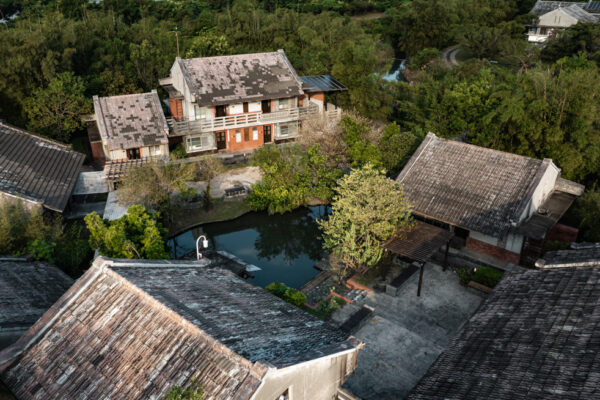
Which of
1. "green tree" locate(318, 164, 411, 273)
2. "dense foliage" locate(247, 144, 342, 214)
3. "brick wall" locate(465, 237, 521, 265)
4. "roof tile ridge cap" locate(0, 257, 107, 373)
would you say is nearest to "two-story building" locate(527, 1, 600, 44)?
"dense foliage" locate(247, 144, 342, 214)

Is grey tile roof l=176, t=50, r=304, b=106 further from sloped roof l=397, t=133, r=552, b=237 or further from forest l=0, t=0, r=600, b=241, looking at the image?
sloped roof l=397, t=133, r=552, b=237

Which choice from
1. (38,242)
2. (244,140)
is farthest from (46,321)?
(244,140)

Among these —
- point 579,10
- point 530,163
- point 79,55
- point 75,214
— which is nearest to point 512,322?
point 530,163

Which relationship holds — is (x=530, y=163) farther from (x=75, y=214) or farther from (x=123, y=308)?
(x=75, y=214)

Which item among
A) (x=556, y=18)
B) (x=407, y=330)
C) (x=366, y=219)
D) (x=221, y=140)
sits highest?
(x=556, y=18)

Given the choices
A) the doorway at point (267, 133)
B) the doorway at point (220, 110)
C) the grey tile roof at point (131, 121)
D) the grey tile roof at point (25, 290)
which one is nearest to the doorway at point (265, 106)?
the doorway at point (267, 133)

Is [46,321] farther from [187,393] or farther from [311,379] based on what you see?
[311,379]
